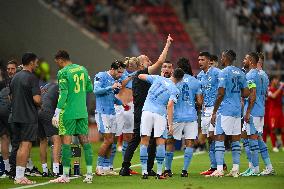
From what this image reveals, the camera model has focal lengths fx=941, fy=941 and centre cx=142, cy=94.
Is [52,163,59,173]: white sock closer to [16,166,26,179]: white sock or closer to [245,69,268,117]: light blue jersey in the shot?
[16,166,26,179]: white sock

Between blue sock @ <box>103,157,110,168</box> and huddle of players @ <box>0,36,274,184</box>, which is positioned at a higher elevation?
huddle of players @ <box>0,36,274,184</box>

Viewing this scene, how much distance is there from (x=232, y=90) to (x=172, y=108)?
1391 millimetres

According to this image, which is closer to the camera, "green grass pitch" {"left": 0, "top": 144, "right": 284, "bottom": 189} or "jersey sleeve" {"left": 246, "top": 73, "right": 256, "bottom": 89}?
"green grass pitch" {"left": 0, "top": 144, "right": 284, "bottom": 189}

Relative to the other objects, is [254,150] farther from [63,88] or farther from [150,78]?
[63,88]

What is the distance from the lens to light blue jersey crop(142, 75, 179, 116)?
17.6 meters

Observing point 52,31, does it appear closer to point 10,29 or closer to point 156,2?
point 10,29

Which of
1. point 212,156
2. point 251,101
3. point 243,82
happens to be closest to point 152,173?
point 212,156

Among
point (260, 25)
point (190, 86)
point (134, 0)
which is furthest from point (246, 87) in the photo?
point (260, 25)

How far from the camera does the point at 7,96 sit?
65.3ft

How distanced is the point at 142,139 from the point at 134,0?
19.7m

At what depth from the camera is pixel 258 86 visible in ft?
62.0

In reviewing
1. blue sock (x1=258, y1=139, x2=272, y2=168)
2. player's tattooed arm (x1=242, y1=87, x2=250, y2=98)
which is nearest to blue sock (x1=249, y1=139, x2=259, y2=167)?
blue sock (x1=258, y1=139, x2=272, y2=168)

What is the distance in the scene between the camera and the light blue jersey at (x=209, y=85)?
62.3 ft

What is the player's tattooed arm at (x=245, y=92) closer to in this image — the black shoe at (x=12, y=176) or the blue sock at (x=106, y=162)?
the blue sock at (x=106, y=162)
